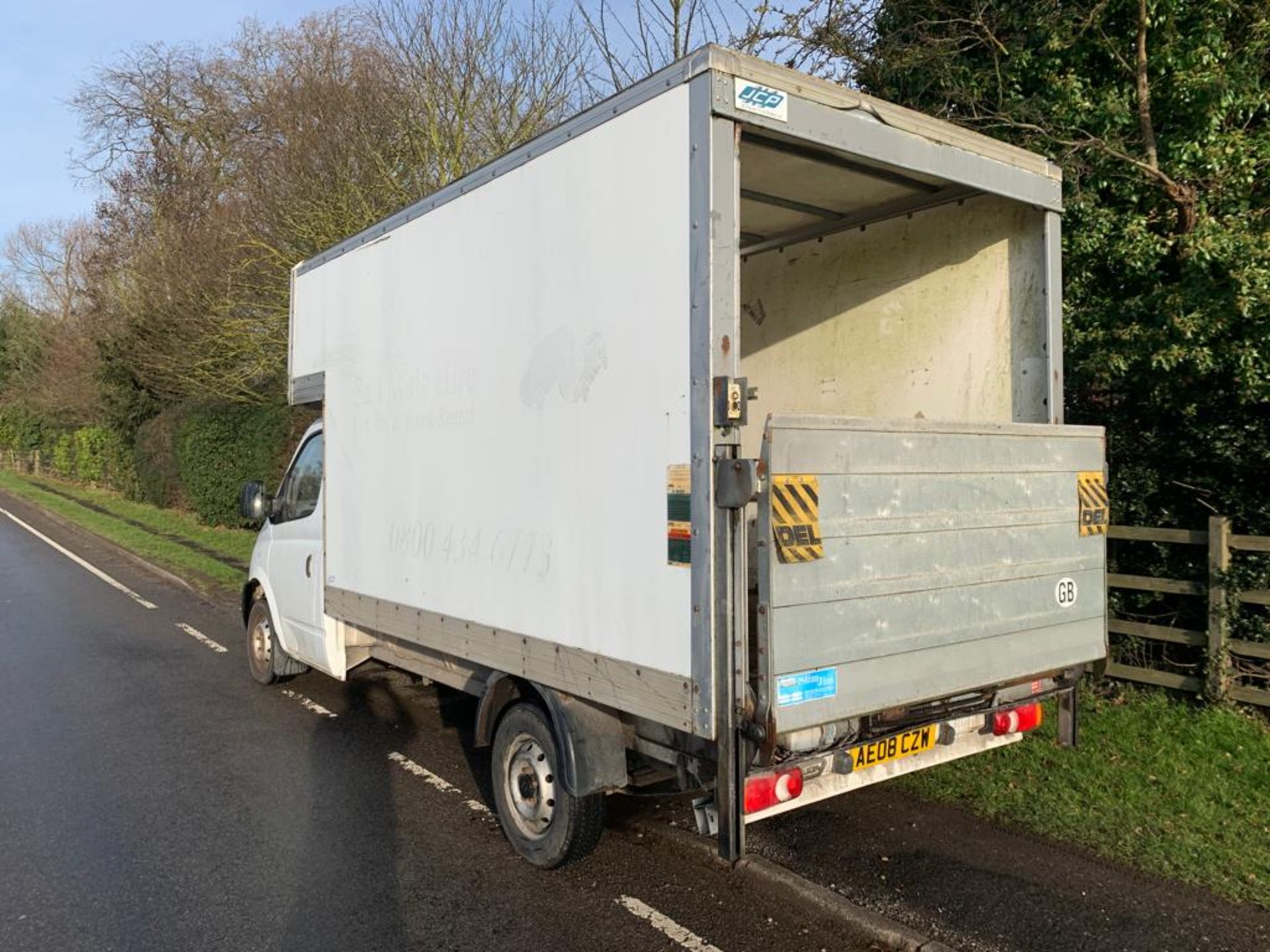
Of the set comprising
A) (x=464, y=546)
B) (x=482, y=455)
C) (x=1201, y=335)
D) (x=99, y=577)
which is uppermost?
(x=1201, y=335)

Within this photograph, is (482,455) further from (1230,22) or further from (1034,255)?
(1230,22)

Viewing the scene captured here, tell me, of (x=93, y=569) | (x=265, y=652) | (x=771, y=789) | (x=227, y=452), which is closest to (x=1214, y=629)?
(x=771, y=789)

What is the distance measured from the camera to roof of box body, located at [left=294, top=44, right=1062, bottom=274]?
3076 millimetres

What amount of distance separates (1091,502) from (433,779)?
3.64 metres

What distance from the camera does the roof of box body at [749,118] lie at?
121 inches

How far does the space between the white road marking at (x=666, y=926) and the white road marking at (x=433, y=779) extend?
1154 mm

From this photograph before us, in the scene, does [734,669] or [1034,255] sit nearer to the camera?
[734,669]

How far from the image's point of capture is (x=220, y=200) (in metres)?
18.1

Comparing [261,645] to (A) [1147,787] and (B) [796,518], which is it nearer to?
(B) [796,518]

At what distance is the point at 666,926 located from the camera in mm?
3527

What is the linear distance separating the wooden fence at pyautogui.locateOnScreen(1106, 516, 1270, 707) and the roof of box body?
255 centimetres

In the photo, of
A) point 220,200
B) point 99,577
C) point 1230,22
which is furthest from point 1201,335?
point 220,200

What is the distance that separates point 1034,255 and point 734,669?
2602 millimetres

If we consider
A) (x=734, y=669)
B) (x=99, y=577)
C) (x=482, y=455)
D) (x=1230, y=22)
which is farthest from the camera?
(x=99, y=577)
